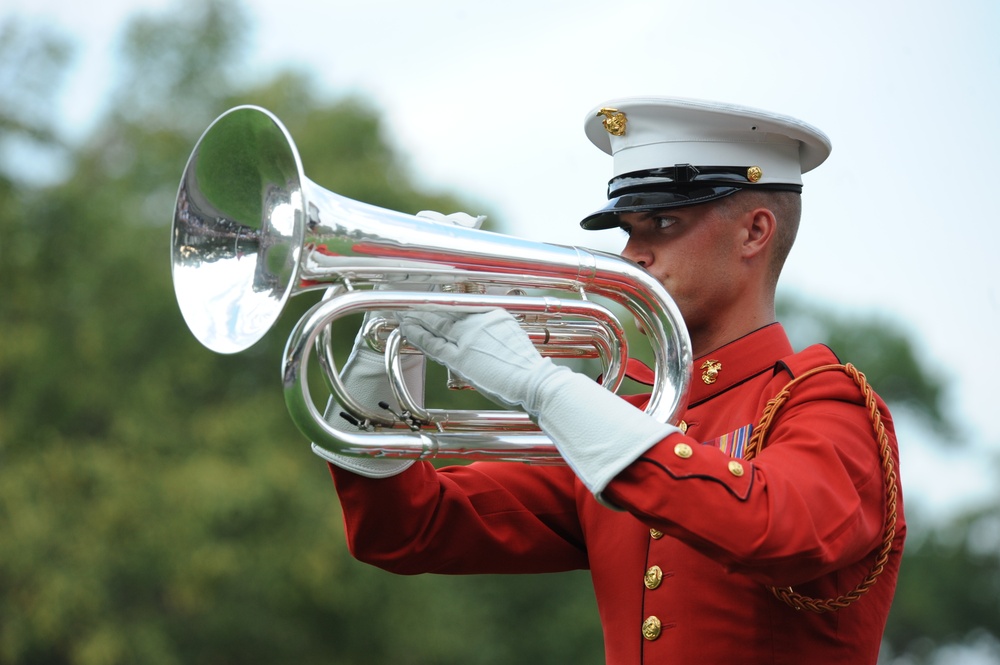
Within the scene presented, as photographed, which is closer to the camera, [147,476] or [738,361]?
[738,361]

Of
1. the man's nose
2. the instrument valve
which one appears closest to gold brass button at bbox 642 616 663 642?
the instrument valve

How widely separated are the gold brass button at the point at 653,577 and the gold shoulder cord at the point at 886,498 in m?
0.31

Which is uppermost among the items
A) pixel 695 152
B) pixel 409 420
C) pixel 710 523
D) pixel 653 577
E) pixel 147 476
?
pixel 695 152

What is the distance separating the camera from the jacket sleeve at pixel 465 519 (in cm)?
348

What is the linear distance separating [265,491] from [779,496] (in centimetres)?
1380

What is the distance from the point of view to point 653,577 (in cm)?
332

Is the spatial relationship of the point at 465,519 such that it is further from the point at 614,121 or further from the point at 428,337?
the point at 614,121

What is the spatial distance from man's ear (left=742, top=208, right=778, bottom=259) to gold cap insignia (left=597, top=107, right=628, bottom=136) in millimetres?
423

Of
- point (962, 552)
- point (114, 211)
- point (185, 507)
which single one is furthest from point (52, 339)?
point (962, 552)

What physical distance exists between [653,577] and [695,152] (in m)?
1.11

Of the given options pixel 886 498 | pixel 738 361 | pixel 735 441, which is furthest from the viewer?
pixel 738 361

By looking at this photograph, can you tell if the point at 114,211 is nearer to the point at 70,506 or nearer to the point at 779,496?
the point at 70,506

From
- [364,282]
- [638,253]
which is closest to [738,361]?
[638,253]

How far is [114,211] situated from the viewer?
19.0 m
